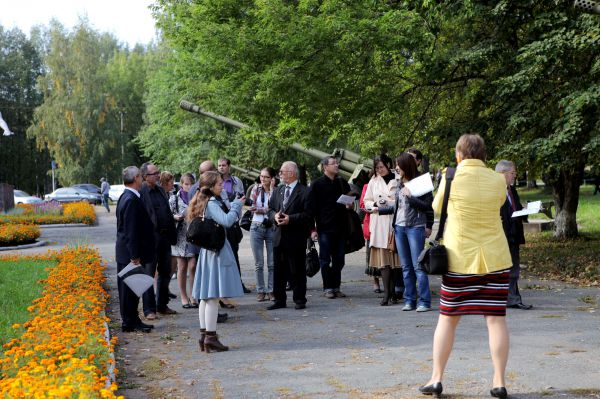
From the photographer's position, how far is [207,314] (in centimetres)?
812

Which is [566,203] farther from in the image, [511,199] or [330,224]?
[511,199]

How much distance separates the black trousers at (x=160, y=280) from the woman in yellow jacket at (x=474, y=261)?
4.98 metres

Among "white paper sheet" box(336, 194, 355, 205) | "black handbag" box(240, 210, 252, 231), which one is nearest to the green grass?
"black handbag" box(240, 210, 252, 231)

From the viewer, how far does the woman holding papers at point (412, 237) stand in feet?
32.8

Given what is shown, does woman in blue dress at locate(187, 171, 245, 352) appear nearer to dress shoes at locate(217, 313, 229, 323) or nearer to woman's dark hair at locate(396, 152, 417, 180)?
dress shoes at locate(217, 313, 229, 323)

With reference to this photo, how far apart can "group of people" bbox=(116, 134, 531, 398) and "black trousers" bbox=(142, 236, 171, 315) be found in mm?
14

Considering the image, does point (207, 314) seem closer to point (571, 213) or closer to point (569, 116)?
point (569, 116)

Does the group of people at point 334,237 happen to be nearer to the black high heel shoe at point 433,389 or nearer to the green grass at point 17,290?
the black high heel shoe at point 433,389

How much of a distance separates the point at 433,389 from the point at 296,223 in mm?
5004

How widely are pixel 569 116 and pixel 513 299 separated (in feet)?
12.8

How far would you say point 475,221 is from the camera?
19.9ft

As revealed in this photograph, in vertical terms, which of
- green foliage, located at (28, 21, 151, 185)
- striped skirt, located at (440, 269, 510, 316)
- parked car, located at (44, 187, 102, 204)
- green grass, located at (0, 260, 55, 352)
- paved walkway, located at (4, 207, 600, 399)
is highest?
green foliage, located at (28, 21, 151, 185)

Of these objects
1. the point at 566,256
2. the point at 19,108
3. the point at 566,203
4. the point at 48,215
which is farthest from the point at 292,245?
the point at 19,108

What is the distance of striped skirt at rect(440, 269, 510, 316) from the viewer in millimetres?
5992
